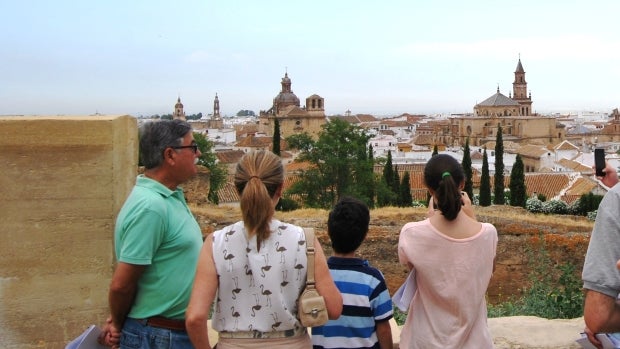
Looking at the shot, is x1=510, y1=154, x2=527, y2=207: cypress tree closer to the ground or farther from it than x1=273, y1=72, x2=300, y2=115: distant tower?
closer to the ground

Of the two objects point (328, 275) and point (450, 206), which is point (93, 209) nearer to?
point (328, 275)

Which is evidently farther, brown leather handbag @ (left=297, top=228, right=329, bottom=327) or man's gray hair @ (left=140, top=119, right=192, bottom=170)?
man's gray hair @ (left=140, top=119, right=192, bottom=170)

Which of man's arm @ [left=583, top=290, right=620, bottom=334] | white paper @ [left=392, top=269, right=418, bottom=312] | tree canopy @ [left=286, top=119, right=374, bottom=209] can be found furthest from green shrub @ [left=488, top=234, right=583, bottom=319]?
tree canopy @ [left=286, top=119, right=374, bottom=209]

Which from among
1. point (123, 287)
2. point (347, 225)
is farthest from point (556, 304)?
point (123, 287)

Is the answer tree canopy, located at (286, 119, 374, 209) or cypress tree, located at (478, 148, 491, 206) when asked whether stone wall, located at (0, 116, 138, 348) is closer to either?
tree canopy, located at (286, 119, 374, 209)

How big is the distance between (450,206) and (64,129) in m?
1.94

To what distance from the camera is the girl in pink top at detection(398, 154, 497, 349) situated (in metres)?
2.67

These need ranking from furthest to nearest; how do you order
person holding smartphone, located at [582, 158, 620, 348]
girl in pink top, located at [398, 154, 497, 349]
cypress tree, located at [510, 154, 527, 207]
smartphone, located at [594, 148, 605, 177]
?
cypress tree, located at [510, 154, 527, 207], girl in pink top, located at [398, 154, 497, 349], smartphone, located at [594, 148, 605, 177], person holding smartphone, located at [582, 158, 620, 348]

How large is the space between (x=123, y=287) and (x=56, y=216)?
1043 millimetres

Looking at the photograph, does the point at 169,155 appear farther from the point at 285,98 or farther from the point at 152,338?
the point at 285,98

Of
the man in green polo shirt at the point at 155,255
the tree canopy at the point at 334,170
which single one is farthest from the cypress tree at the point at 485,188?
the man in green polo shirt at the point at 155,255

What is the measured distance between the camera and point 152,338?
2.50 m

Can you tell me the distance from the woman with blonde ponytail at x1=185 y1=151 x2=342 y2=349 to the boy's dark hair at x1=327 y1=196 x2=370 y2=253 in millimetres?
251

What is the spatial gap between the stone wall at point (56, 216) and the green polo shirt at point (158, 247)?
2.61ft
